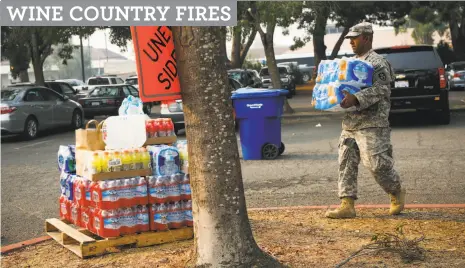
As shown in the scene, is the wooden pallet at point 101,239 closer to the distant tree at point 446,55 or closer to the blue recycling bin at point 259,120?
the blue recycling bin at point 259,120

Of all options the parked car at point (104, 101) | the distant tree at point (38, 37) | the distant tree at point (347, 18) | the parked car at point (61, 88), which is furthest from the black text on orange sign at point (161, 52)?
the distant tree at point (347, 18)

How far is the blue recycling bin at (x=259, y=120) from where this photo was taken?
12.8m

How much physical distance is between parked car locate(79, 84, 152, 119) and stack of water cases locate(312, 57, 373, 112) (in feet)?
64.7

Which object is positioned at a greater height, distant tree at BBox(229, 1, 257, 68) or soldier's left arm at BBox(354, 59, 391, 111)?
distant tree at BBox(229, 1, 257, 68)

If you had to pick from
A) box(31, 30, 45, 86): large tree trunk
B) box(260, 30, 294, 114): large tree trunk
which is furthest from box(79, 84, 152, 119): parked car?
box(31, 30, 45, 86): large tree trunk

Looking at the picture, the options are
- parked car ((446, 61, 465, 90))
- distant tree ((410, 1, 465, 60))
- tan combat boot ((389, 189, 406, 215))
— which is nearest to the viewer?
tan combat boot ((389, 189, 406, 215))

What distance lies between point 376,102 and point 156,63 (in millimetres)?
2357

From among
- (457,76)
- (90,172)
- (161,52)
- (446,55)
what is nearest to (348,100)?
(161,52)

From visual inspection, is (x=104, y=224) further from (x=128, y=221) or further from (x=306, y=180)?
(x=306, y=180)

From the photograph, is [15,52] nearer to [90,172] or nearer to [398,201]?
[90,172]

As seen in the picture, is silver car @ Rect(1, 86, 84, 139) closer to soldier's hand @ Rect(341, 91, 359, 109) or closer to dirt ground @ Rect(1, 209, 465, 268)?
dirt ground @ Rect(1, 209, 465, 268)

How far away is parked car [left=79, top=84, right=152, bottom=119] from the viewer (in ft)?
87.1

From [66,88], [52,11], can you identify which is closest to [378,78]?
[52,11]

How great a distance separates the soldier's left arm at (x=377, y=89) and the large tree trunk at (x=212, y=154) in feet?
6.09
